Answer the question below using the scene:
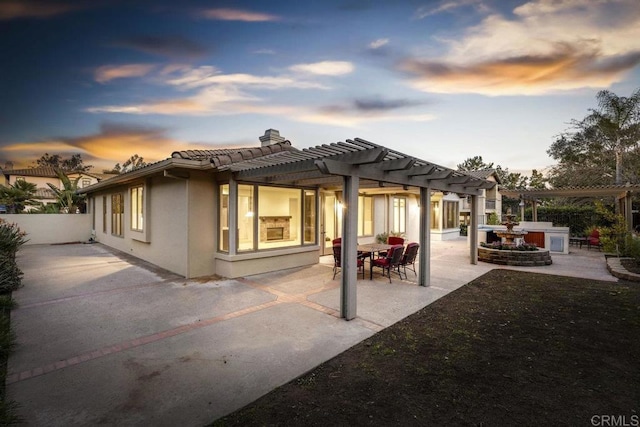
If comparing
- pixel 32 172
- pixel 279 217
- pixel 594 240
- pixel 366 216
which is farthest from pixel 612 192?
pixel 32 172

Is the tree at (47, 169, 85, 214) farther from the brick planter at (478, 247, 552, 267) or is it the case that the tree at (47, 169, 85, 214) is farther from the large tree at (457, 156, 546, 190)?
the large tree at (457, 156, 546, 190)

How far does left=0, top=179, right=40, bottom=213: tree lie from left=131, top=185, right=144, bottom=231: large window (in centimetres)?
1204

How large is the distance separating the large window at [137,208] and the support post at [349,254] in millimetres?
8356

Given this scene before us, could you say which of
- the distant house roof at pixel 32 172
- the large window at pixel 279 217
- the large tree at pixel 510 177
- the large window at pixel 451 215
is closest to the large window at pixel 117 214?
the large window at pixel 279 217

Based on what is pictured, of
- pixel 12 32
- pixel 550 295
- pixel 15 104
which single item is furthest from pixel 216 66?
pixel 550 295

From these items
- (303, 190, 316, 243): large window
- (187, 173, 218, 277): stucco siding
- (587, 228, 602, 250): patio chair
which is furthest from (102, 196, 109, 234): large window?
(587, 228, 602, 250): patio chair

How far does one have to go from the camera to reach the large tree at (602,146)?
62.5 ft

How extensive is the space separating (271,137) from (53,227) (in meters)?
15.0

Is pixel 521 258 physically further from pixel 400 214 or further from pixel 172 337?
pixel 172 337

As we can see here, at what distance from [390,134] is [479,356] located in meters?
15.5

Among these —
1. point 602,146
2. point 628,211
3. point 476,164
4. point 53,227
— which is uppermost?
point 476,164

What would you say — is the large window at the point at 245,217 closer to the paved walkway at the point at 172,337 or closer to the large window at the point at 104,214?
the paved walkway at the point at 172,337

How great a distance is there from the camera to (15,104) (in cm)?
1065
